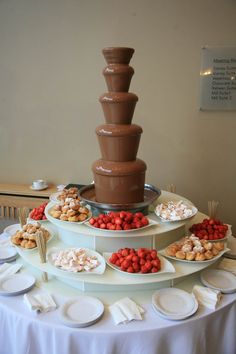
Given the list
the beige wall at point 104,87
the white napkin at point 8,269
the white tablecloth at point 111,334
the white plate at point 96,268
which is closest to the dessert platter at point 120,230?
the white plate at point 96,268

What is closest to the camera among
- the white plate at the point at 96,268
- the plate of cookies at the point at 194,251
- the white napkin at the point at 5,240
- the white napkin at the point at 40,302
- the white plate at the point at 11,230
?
the white napkin at the point at 40,302

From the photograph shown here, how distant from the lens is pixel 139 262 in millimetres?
2025

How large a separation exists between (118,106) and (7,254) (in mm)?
1380

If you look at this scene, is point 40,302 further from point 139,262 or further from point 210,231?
point 210,231

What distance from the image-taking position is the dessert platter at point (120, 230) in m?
2.02

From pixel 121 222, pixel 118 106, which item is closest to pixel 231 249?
pixel 121 222

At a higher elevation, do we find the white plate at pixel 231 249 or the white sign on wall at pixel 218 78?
the white sign on wall at pixel 218 78

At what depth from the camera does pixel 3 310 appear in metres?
1.89

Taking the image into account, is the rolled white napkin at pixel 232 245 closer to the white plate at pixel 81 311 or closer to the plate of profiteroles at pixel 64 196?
the white plate at pixel 81 311

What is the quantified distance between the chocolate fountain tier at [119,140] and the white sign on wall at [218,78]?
1.59 meters

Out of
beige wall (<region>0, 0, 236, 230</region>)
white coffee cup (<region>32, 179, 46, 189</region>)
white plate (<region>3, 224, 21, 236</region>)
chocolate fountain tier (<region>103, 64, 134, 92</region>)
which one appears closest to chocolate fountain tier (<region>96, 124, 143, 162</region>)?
chocolate fountain tier (<region>103, 64, 134, 92</region>)

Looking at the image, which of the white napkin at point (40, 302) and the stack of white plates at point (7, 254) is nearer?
the white napkin at point (40, 302)

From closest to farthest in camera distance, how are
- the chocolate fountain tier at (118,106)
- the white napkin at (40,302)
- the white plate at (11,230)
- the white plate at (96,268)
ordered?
the white napkin at (40,302) → the white plate at (96,268) → the chocolate fountain tier at (118,106) → the white plate at (11,230)

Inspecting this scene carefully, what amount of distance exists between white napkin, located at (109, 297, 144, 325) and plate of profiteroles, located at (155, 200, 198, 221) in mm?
657
